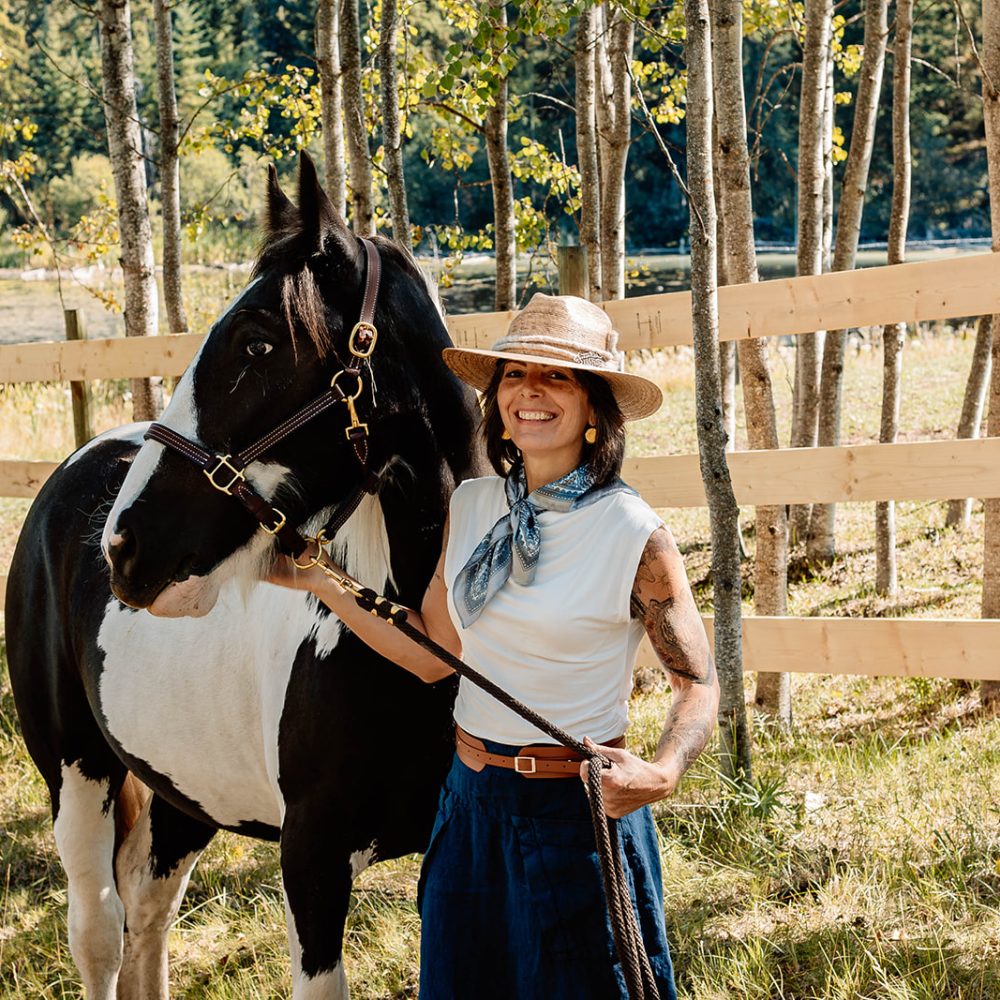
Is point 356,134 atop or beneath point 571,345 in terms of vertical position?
atop

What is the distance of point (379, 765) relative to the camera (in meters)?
2.13

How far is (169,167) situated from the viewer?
6.84 meters

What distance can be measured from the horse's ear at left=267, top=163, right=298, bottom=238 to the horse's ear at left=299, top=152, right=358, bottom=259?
11 centimetres

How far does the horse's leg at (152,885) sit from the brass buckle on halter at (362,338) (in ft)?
5.97

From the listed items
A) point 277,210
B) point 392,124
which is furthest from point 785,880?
point 392,124

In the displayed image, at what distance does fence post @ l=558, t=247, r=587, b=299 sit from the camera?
4.41 meters

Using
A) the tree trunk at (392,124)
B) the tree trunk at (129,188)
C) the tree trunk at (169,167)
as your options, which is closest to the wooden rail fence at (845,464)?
the tree trunk at (392,124)

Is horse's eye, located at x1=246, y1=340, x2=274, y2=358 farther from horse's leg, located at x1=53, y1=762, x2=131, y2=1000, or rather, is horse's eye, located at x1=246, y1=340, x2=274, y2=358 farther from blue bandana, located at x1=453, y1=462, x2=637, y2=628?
horse's leg, located at x1=53, y1=762, x2=131, y2=1000

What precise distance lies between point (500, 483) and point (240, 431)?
1.57ft

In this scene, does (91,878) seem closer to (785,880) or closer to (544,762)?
(544,762)

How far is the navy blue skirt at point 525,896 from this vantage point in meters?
→ 1.77

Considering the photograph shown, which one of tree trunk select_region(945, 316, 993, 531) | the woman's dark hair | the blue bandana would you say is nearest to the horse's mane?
the woman's dark hair

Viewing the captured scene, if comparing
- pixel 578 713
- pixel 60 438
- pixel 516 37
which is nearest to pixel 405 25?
pixel 516 37

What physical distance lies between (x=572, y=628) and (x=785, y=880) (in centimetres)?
176
